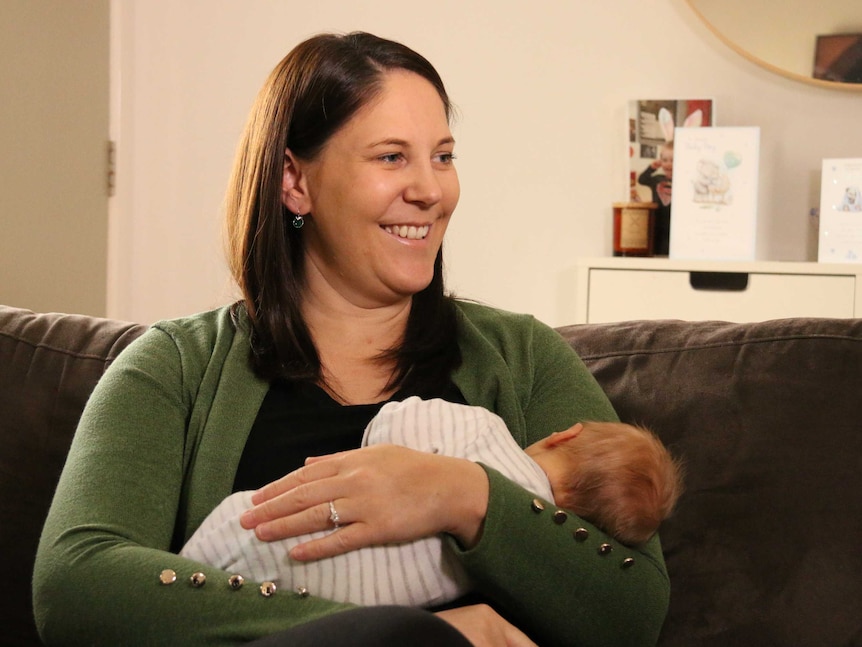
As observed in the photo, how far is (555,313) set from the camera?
334cm

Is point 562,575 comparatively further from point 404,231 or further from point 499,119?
point 499,119

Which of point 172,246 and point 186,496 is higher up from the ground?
point 172,246

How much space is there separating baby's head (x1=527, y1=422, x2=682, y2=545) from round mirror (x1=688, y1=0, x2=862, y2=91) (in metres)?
2.08

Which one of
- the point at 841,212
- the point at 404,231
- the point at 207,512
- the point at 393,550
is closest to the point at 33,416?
the point at 207,512

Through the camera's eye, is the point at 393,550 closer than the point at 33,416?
Result: Yes

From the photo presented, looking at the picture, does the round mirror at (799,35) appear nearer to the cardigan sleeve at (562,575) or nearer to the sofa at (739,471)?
the sofa at (739,471)

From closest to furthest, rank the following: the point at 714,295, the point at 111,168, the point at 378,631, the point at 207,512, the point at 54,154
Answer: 1. the point at 378,631
2. the point at 207,512
3. the point at 714,295
4. the point at 54,154
5. the point at 111,168

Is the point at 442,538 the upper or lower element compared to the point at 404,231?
lower

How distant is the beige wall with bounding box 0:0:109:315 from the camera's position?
312 centimetres

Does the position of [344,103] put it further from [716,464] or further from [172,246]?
[172,246]

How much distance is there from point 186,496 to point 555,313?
2.06 m

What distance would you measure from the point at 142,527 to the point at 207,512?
0.12m

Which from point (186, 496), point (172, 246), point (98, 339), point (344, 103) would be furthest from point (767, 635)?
point (172, 246)

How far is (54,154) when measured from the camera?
3.29 m
